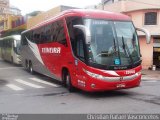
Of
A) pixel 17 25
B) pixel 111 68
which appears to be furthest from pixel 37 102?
pixel 17 25

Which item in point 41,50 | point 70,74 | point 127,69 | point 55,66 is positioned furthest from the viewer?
point 41,50

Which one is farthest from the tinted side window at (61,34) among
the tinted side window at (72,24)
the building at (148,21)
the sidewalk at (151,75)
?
the building at (148,21)

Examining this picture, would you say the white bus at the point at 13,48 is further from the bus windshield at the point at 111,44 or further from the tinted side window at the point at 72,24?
the bus windshield at the point at 111,44

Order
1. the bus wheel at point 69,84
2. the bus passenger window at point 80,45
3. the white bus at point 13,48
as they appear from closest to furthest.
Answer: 1. the bus passenger window at point 80,45
2. the bus wheel at point 69,84
3. the white bus at point 13,48

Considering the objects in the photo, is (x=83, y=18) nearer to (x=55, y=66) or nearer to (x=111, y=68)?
(x=111, y=68)

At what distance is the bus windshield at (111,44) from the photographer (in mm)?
11805

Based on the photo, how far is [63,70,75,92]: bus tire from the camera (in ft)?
44.9

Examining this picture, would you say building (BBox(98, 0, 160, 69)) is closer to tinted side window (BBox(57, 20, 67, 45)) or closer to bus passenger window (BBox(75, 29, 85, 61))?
tinted side window (BBox(57, 20, 67, 45))

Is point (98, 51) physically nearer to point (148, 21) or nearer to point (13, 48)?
point (13, 48)

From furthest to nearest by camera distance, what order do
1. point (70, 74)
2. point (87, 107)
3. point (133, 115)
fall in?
point (70, 74) → point (87, 107) → point (133, 115)

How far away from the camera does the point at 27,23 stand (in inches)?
1902

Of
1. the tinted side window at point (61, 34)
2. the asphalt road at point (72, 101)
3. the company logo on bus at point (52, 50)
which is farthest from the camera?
the company logo on bus at point (52, 50)

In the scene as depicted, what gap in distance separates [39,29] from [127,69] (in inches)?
333

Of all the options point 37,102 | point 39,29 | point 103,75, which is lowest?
point 37,102
